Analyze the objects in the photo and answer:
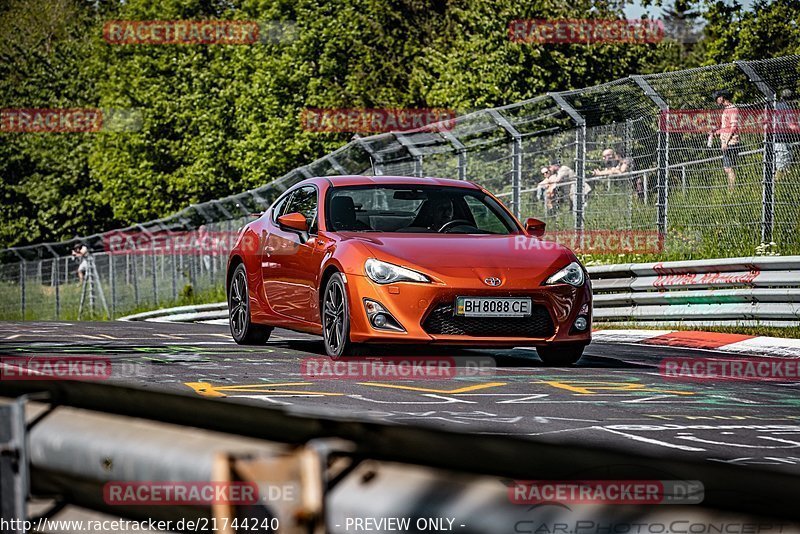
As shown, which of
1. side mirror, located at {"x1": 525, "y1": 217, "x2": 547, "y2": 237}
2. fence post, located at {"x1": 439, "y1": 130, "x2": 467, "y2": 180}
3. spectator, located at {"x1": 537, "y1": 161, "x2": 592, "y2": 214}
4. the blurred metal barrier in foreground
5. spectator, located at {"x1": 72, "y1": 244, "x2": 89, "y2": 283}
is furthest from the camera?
spectator, located at {"x1": 72, "y1": 244, "x2": 89, "y2": 283}

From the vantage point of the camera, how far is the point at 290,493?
249 cm

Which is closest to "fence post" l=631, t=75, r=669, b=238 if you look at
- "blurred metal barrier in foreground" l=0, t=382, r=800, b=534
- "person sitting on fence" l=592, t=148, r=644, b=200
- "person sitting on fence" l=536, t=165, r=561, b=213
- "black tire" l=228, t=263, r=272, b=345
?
"person sitting on fence" l=592, t=148, r=644, b=200

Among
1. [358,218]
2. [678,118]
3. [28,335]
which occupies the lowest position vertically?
[28,335]

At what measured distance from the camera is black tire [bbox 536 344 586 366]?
1047 cm

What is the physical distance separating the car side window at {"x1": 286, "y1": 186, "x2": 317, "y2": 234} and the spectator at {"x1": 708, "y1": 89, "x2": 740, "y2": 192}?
5.86 metres

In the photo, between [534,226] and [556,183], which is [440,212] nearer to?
[534,226]

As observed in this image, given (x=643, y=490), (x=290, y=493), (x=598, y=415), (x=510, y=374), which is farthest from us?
(x=510, y=374)

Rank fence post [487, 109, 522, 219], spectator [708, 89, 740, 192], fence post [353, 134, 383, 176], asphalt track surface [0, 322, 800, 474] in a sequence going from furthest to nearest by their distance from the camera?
fence post [353, 134, 383, 176], fence post [487, 109, 522, 219], spectator [708, 89, 740, 192], asphalt track surface [0, 322, 800, 474]

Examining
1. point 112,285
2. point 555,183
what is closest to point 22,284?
point 112,285

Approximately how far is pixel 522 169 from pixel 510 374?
971 centimetres

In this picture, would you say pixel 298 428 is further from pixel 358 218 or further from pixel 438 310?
pixel 358 218

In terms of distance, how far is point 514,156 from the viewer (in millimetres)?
19141

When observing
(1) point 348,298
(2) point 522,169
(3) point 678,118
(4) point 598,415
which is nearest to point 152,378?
(1) point 348,298

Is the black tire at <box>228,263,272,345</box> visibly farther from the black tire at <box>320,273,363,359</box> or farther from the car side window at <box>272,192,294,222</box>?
the black tire at <box>320,273,363,359</box>
